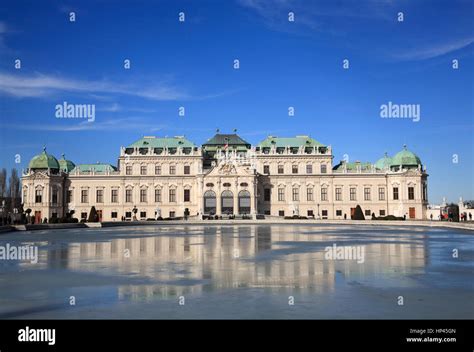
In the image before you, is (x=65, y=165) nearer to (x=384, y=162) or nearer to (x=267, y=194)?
(x=267, y=194)

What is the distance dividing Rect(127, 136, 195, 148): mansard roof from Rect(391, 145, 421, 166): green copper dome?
39090 millimetres

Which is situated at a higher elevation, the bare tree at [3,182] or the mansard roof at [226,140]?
the mansard roof at [226,140]

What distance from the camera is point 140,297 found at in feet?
35.7

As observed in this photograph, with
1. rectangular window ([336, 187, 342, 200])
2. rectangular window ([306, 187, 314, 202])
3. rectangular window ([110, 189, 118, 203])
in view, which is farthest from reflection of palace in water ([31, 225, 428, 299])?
rectangular window ([336, 187, 342, 200])

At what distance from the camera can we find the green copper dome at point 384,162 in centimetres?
9490

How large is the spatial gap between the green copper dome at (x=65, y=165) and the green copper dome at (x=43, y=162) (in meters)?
7.19

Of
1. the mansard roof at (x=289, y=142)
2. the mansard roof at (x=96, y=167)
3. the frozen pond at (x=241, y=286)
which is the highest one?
the mansard roof at (x=289, y=142)

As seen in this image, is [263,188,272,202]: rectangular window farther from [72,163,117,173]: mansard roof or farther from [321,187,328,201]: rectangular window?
[72,163,117,173]: mansard roof

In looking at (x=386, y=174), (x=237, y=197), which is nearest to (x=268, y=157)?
(x=237, y=197)

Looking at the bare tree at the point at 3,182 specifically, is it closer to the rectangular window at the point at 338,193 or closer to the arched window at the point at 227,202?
the arched window at the point at 227,202

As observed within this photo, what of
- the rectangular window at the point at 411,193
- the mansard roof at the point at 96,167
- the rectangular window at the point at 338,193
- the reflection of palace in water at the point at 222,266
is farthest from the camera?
the mansard roof at the point at 96,167

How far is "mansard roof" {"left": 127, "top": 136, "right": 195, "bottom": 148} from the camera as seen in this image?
298ft

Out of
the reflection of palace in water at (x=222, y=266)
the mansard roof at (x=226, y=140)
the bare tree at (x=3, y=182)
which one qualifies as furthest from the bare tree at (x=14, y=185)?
the reflection of palace in water at (x=222, y=266)
